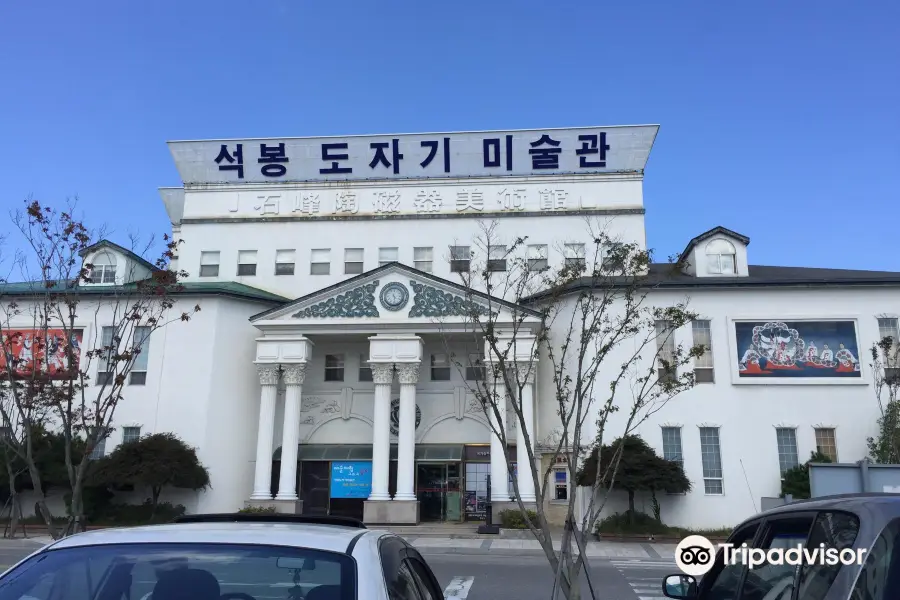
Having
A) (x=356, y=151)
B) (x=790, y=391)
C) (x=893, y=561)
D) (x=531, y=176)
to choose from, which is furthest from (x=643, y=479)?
(x=893, y=561)

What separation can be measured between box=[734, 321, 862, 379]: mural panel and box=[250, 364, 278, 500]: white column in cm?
1827

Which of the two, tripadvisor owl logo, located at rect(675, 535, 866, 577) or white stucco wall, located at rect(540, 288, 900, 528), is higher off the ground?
white stucco wall, located at rect(540, 288, 900, 528)

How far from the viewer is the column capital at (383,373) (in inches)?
1166

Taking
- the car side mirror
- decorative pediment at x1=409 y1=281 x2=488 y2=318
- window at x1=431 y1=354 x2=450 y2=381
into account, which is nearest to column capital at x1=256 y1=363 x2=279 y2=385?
decorative pediment at x1=409 y1=281 x2=488 y2=318

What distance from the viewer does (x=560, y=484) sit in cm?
2897

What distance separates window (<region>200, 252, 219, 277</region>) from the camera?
3591 centimetres

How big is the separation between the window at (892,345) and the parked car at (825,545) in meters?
26.0

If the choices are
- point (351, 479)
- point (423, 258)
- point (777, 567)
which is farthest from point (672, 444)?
point (777, 567)

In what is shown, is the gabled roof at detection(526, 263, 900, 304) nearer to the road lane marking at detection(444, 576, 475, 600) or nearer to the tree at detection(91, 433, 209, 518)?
the road lane marking at detection(444, 576, 475, 600)

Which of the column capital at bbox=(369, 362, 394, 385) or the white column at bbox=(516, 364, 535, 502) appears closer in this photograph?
the white column at bbox=(516, 364, 535, 502)

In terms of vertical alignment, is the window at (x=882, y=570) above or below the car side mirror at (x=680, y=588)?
above

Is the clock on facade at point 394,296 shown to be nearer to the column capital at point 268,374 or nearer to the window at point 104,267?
the column capital at point 268,374

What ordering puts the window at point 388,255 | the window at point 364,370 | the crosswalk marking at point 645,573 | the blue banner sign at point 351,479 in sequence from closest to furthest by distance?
the crosswalk marking at point 645,573 < the blue banner sign at point 351,479 < the window at point 364,370 < the window at point 388,255

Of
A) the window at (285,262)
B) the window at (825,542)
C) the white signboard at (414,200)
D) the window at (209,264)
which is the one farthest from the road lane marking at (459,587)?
the window at (209,264)
